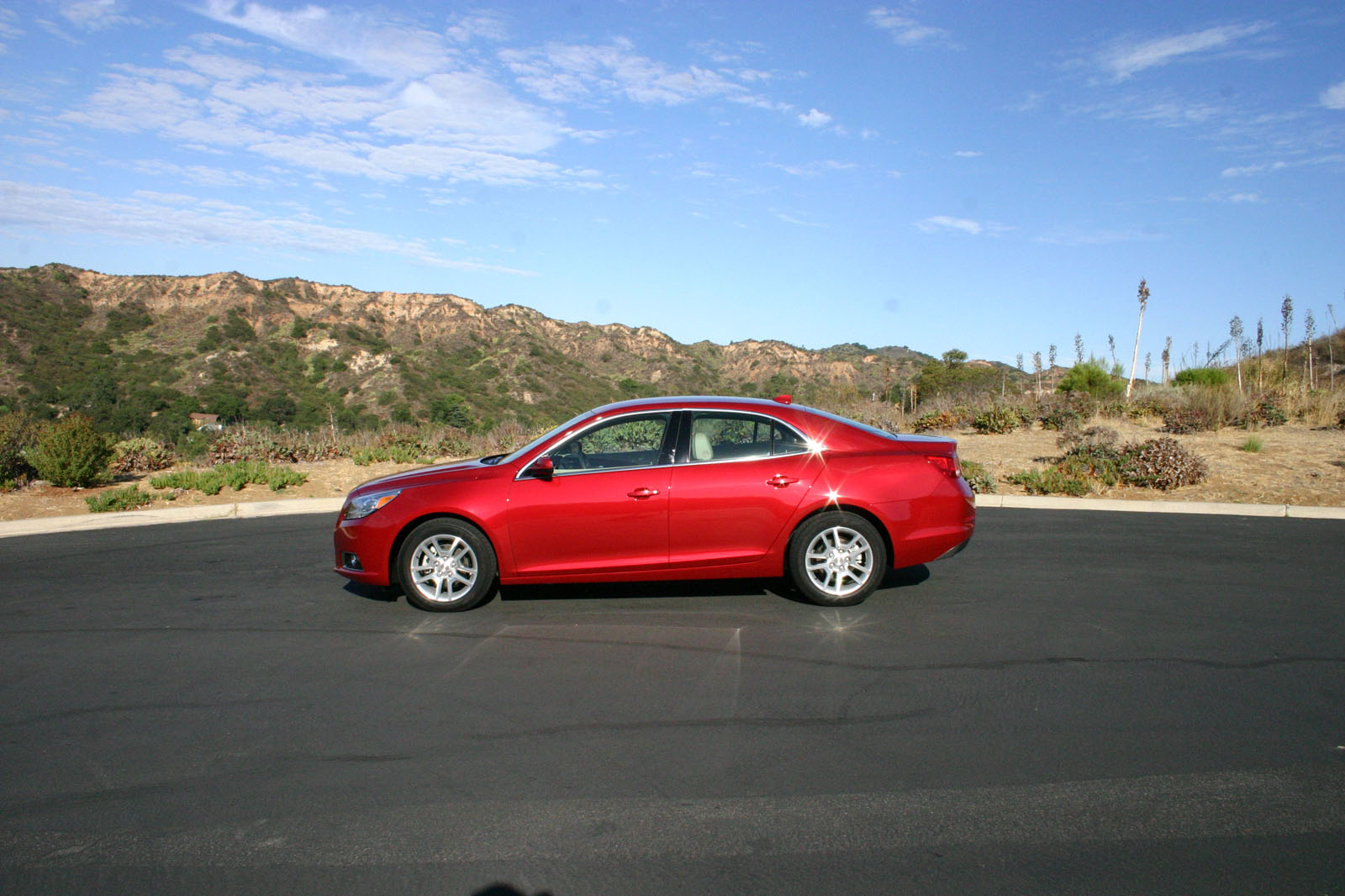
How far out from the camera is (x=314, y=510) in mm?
13109

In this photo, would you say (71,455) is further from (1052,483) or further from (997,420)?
(997,420)

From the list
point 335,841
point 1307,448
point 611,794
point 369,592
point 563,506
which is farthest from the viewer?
point 1307,448

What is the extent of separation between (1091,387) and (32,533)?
24.1 metres

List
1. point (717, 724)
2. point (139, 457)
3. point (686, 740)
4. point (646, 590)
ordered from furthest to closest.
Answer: point (139, 457) < point (646, 590) < point (717, 724) < point (686, 740)

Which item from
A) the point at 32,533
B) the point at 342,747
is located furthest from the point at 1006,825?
the point at 32,533

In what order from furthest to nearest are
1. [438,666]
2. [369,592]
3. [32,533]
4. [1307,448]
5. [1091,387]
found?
1. [1091,387]
2. [1307,448]
3. [32,533]
4. [369,592]
5. [438,666]

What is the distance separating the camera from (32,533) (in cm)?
1162

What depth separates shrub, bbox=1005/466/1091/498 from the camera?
13.4 m

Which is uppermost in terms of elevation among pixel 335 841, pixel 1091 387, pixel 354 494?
pixel 1091 387

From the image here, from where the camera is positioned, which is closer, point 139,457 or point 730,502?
point 730,502

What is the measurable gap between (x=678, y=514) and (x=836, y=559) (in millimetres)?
1257

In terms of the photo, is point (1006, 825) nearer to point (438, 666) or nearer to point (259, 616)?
point (438, 666)

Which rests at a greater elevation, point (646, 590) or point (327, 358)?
point (327, 358)

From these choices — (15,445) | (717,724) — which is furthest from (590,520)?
(15,445)
